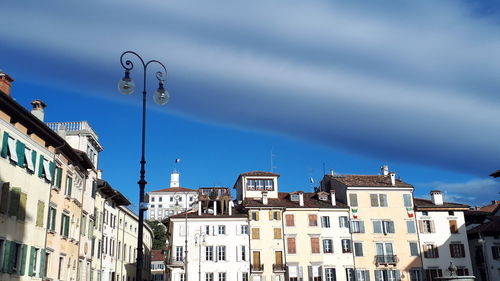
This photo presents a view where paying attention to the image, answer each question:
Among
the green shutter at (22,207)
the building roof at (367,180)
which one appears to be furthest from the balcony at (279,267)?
the green shutter at (22,207)

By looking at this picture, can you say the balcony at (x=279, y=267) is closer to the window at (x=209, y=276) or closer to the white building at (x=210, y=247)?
the white building at (x=210, y=247)

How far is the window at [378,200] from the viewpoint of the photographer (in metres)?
64.6

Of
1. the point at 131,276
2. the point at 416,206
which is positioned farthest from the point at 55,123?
the point at 416,206

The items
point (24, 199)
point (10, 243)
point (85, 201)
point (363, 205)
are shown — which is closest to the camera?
point (10, 243)

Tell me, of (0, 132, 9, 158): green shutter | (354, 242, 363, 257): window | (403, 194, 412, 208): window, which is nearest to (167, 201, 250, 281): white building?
(354, 242, 363, 257): window

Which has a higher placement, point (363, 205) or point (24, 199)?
point (363, 205)

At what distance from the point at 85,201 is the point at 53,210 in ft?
27.8

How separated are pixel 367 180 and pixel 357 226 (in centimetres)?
784

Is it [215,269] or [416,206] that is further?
[416,206]

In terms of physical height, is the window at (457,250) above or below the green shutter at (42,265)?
above

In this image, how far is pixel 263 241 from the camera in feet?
200

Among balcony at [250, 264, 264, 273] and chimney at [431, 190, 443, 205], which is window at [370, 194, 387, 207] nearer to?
chimney at [431, 190, 443, 205]

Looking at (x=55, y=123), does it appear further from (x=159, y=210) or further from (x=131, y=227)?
(x=159, y=210)

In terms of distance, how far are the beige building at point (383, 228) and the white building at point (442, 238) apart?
1.19 meters
